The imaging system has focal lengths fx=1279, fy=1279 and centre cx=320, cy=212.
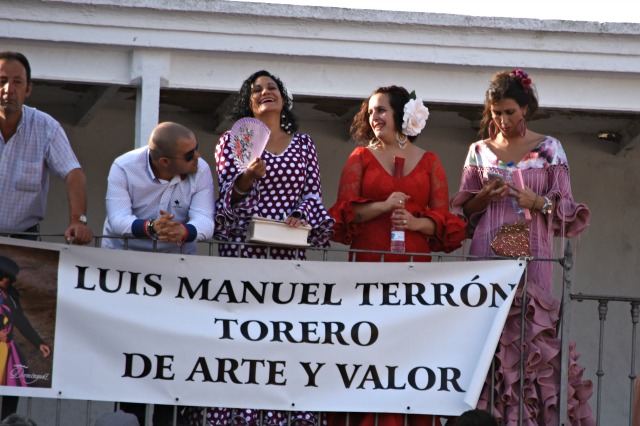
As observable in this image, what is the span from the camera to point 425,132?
34.8ft

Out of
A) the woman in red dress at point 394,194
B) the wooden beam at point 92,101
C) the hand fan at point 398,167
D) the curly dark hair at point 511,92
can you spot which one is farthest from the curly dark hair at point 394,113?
the wooden beam at point 92,101

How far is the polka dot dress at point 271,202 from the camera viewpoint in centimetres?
702

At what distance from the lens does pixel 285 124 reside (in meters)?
7.39

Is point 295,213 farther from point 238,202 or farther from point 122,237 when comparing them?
point 122,237

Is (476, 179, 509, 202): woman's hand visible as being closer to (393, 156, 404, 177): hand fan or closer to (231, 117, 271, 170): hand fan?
(393, 156, 404, 177): hand fan

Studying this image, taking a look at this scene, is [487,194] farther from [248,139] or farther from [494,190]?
[248,139]

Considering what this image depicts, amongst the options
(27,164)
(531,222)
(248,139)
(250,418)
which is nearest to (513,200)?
(531,222)

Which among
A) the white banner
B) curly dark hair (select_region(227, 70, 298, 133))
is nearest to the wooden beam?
curly dark hair (select_region(227, 70, 298, 133))

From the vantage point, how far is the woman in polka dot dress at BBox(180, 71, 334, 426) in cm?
684

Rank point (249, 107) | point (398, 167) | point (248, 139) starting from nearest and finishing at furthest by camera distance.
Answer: point (248, 139)
point (398, 167)
point (249, 107)

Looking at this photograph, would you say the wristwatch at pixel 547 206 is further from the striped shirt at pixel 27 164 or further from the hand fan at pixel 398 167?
the striped shirt at pixel 27 164

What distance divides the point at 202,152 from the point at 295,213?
11.5 feet

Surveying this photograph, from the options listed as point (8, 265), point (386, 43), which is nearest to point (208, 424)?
point (8, 265)

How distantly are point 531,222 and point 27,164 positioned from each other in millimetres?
2824
